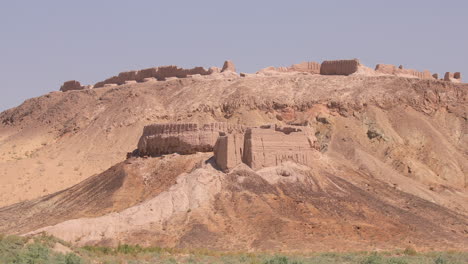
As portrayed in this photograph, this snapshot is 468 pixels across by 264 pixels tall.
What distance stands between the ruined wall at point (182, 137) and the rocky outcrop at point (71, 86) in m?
36.5

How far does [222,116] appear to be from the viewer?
55406 mm

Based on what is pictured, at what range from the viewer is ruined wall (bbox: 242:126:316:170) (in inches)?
1293

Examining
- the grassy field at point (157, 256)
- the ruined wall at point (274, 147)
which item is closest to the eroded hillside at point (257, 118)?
the ruined wall at point (274, 147)

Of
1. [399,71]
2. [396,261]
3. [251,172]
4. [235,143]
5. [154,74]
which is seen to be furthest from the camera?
[154,74]

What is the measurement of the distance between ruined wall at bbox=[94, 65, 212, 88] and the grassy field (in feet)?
131

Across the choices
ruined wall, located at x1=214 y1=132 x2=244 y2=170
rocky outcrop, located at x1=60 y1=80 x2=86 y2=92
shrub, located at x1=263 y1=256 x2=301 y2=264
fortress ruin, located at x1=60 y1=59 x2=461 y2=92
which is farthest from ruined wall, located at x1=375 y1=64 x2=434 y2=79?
shrub, located at x1=263 y1=256 x2=301 y2=264

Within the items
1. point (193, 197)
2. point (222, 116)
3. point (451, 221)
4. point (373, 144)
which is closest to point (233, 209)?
point (193, 197)

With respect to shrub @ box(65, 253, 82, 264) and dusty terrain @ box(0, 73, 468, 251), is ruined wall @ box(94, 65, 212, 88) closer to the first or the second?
dusty terrain @ box(0, 73, 468, 251)

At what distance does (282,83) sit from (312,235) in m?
31.1

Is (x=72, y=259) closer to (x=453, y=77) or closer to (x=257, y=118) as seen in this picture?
(x=257, y=118)

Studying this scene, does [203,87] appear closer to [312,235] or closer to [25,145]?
[25,145]

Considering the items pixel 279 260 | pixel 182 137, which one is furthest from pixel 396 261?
pixel 182 137

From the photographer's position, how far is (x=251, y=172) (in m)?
32.4

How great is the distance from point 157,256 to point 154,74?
44349 millimetres
